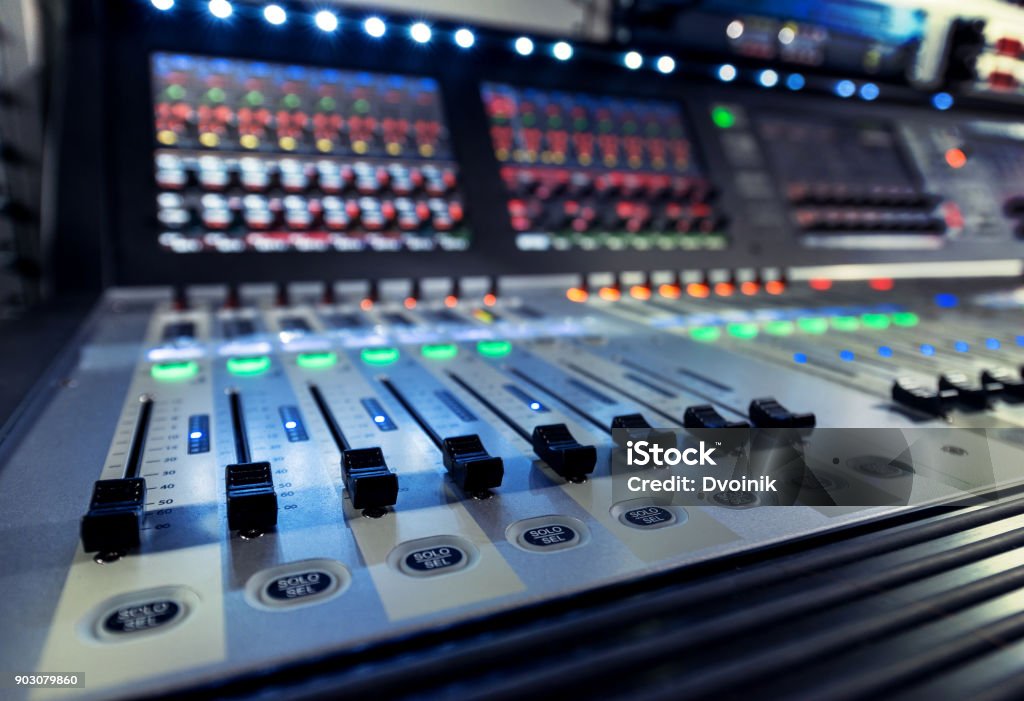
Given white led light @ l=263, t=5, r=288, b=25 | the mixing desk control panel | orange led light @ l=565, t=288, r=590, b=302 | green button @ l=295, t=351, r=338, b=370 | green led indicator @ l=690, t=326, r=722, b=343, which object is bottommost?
the mixing desk control panel

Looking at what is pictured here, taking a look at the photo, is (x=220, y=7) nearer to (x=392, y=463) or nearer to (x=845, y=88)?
(x=392, y=463)

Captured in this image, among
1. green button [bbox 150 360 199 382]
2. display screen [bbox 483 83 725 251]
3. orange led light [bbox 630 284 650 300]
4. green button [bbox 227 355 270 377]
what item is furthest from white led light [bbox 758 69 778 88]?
green button [bbox 150 360 199 382]

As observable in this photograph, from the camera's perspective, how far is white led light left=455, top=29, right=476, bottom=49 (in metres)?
1.95

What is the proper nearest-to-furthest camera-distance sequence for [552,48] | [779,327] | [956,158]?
[779,327], [552,48], [956,158]

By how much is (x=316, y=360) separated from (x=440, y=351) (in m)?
0.23

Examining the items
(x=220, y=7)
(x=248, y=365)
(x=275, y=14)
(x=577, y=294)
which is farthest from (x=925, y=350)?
(x=220, y=7)

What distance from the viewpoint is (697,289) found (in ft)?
6.78

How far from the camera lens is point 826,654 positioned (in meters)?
0.49

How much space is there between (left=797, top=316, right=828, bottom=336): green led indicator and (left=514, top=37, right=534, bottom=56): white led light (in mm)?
1144

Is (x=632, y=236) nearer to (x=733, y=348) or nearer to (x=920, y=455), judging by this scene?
(x=733, y=348)

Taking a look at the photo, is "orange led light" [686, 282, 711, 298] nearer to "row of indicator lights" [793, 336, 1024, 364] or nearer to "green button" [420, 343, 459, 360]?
"row of indicator lights" [793, 336, 1024, 364]

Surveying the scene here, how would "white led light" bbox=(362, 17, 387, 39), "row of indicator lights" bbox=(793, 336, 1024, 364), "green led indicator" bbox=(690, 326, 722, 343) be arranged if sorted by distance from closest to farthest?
"row of indicator lights" bbox=(793, 336, 1024, 364) < "green led indicator" bbox=(690, 326, 722, 343) < "white led light" bbox=(362, 17, 387, 39)

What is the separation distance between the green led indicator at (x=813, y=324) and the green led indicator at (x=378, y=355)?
98 cm

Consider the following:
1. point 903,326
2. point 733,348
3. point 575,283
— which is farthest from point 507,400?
point 903,326
